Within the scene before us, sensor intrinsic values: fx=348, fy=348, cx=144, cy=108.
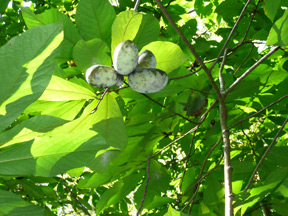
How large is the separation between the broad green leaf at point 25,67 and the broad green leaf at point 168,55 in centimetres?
40

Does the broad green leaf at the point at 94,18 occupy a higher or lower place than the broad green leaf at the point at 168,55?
higher

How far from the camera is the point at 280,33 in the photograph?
2.99 ft

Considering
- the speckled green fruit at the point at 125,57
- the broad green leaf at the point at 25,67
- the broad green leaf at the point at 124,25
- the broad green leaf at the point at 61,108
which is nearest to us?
the broad green leaf at the point at 25,67

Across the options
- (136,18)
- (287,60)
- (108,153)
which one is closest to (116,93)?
(108,153)

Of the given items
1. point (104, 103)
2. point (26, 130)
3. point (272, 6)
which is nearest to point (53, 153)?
point (26, 130)

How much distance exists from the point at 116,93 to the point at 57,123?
0.42 m

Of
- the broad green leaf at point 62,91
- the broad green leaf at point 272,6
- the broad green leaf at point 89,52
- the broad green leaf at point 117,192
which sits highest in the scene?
the broad green leaf at point 272,6

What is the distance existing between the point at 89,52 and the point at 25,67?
1.21ft

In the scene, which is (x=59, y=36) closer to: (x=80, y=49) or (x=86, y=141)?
(x=86, y=141)

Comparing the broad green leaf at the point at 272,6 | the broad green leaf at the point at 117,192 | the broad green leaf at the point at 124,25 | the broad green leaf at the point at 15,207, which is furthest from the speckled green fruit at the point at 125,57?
the broad green leaf at the point at 117,192

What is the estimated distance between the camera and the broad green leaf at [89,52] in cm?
94

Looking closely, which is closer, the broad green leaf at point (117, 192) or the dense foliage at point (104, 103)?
the dense foliage at point (104, 103)

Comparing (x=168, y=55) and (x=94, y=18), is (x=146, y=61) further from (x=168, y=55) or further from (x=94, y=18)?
(x=94, y=18)

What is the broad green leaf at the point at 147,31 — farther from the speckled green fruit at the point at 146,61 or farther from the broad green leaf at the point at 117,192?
the broad green leaf at the point at 117,192
